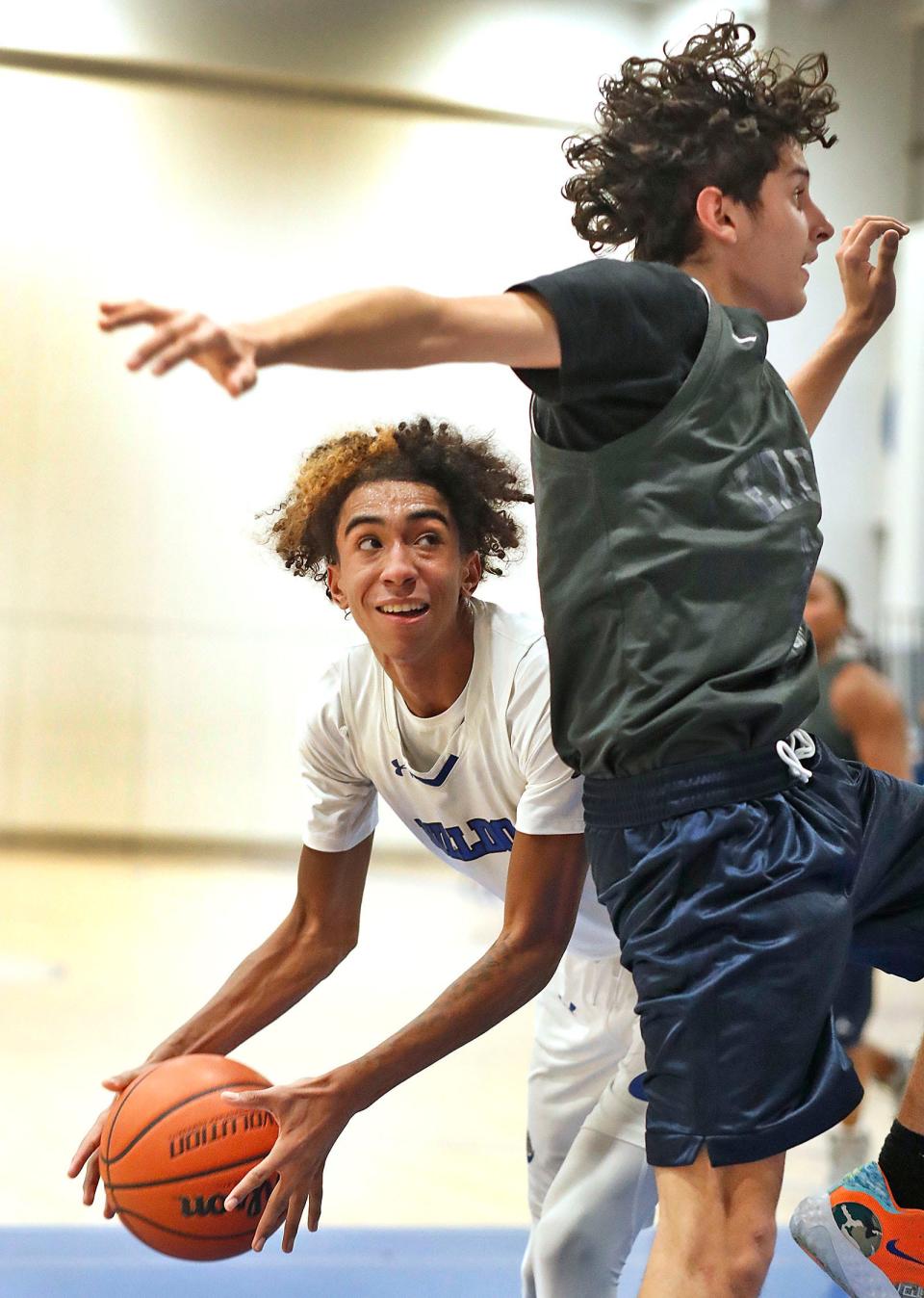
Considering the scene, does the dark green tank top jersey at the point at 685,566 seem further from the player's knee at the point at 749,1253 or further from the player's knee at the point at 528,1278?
the player's knee at the point at 528,1278

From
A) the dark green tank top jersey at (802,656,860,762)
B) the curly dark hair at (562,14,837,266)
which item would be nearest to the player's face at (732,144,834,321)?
the curly dark hair at (562,14,837,266)

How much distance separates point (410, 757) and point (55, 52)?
21.0ft

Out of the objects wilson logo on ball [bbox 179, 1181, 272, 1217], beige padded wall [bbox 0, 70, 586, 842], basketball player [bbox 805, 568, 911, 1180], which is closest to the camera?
wilson logo on ball [bbox 179, 1181, 272, 1217]

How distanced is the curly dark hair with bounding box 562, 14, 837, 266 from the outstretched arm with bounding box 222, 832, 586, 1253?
31.7 inches

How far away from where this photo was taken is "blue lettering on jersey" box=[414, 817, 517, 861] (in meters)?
2.26

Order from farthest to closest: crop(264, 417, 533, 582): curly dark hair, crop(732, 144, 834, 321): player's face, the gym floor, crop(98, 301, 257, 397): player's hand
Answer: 1. the gym floor
2. crop(264, 417, 533, 582): curly dark hair
3. crop(732, 144, 834, 321): player's face
4. crop(98, 301, 257, 397): player's hand

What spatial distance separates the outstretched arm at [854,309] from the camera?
2125 millimetres

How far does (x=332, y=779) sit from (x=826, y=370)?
3.15ft

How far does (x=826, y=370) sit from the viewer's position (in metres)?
2.25

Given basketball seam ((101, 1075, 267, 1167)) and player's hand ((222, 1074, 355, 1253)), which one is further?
basketball seam ((101, 1075, 267, 1167))

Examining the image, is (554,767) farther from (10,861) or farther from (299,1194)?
(10,861)

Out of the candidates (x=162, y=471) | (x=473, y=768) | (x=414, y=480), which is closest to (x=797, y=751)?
(x=473, y=768)

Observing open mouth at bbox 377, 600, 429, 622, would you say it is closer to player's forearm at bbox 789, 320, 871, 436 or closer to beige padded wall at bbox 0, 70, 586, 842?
player's forearm at bbox 789, 320, 871, 436

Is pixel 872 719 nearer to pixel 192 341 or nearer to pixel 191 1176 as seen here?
pixel 191 1176
